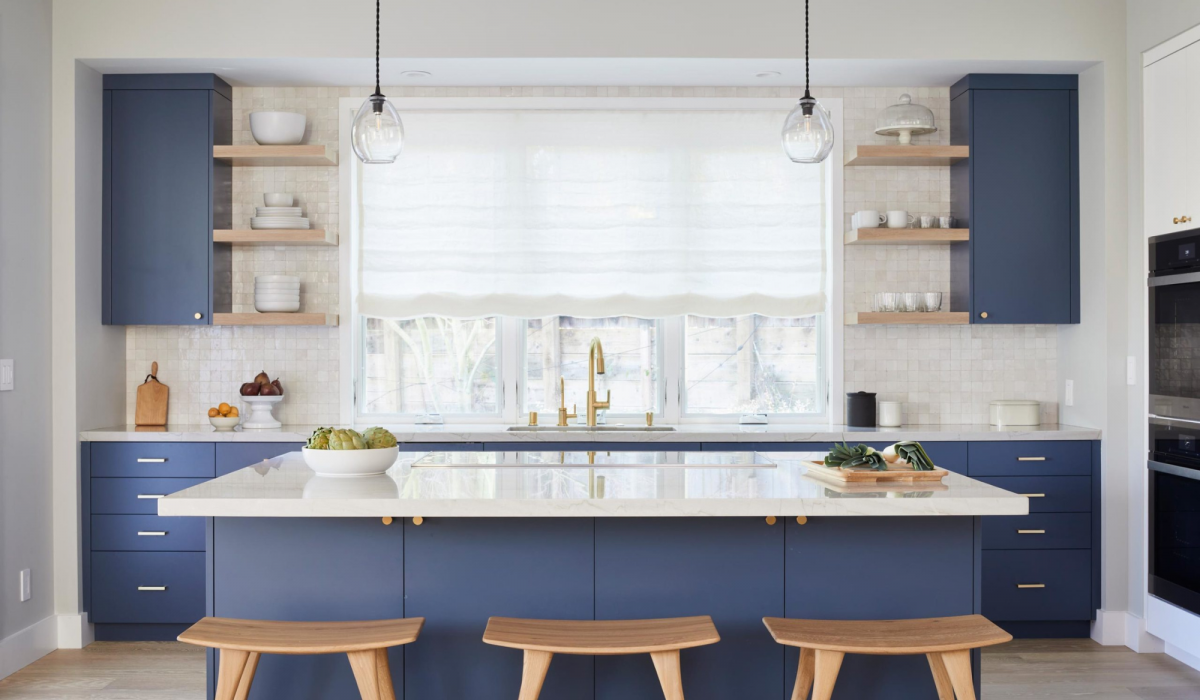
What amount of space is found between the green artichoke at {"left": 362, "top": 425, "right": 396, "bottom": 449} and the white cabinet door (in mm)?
3241

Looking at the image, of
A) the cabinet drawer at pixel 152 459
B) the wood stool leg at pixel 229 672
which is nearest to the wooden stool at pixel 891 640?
the wood stool leg at pixel 229 672

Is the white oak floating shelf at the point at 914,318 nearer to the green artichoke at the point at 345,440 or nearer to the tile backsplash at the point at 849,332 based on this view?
the tile backsplash at the point at 849,332

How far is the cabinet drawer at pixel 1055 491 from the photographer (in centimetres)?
408

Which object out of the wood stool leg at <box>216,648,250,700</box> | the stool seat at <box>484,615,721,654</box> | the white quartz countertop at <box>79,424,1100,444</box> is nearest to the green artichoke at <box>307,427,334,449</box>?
the wood stool leg at <box>216,648,250,700</box>

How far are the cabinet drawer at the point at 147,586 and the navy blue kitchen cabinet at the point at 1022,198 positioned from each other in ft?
12.9

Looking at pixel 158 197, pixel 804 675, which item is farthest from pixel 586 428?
pixel 158 197

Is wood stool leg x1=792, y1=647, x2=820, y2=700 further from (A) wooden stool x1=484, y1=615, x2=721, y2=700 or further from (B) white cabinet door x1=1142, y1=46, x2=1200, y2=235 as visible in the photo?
(B) white cabinet door x1=1142, y1=46, x2=1200, y2=235

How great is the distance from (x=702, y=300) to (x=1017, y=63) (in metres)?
1.86

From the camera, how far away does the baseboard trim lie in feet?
11.9

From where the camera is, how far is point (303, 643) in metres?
2.16

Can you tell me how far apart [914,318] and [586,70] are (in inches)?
79.6

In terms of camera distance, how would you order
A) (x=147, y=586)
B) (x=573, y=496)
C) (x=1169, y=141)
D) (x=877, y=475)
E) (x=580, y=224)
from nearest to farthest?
(x=573, y=496)
(x=877, y=475)
(x=1169, y=141)
(x=147, y=586)
(x=580, y=224)

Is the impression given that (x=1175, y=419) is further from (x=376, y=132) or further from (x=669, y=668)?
(x=376, y=132)

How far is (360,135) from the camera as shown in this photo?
257 centimetres
